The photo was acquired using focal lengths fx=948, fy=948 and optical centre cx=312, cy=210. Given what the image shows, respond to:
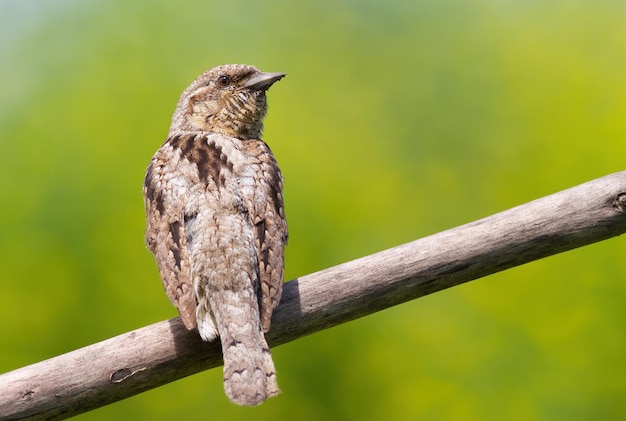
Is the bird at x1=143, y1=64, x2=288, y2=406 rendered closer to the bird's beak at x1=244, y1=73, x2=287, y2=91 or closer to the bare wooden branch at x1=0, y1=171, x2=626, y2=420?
the bare wooden branch at x1=0, y1=171, x2=626, y2=420

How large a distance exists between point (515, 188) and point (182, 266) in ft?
14.0

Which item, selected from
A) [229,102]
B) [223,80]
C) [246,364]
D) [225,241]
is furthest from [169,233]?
[223,80]

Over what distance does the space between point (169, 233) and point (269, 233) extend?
42cm

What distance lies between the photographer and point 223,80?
500 centimetres

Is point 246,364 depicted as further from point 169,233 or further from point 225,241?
point 169,233

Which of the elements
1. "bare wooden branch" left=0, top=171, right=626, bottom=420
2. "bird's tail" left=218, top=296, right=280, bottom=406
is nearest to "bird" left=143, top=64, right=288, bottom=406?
"bird's tail" left=218, top=296, right=280, bottom=406

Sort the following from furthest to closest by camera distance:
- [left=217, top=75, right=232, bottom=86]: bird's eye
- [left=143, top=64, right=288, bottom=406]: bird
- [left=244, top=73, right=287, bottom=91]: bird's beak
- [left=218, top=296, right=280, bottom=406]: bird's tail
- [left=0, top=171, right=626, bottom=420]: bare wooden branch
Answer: [left=217, top=75, right=232, bottom=86]: bird's eye, [left=244, top=73, right=287, bottom=91]: bird's beak, [left=0, top=171, right=626, bottom=420]: bare wooden branch, [left=143, top=64, right=288, bottom=406]: bird, [left=218, top=296, right=280, bottom=406]: bird's tail

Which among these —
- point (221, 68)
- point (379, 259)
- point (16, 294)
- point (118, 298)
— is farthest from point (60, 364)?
point (16, 294)

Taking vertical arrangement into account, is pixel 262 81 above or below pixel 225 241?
above

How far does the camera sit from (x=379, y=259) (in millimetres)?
3877

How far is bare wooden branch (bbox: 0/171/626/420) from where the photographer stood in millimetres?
3758

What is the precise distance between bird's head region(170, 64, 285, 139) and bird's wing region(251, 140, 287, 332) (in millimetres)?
492

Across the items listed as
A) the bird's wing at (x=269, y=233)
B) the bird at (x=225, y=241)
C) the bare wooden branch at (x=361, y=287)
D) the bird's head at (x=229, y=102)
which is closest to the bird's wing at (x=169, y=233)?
the bird at (x=225, y=241)

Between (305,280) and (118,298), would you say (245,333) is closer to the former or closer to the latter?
(305,280)
